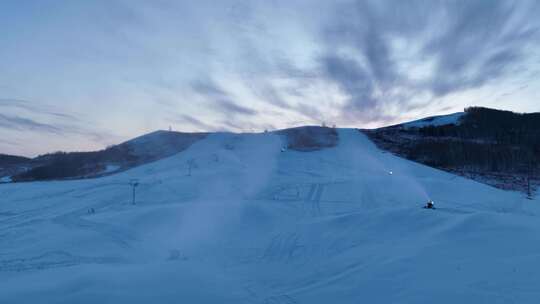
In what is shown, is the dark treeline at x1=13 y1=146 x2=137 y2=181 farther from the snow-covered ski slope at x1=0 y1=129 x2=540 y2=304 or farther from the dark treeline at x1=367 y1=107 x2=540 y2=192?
the dark treeline at x1=367 y1=107 x2=540 y2=192

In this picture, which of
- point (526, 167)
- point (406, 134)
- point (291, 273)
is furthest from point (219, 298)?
point (406, 134)

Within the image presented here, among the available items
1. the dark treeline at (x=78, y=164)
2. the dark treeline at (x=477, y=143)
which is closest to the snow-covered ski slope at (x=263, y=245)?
the dark treeline at (x=78, y=164)

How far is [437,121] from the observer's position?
57469 millimetres

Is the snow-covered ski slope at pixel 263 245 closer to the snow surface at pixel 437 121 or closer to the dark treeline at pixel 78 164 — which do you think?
the dark treeline at pixel 78 164

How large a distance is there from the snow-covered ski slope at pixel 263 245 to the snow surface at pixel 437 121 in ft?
100

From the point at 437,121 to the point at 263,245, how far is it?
52.1 m

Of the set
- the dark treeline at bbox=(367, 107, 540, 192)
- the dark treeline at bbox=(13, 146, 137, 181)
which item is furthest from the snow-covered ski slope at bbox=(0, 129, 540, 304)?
the dark treeline at bbox=(367, 107, 540, 192)

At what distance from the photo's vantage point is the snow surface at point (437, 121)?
5532cm

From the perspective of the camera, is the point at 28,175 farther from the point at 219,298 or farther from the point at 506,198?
the point at 506,198

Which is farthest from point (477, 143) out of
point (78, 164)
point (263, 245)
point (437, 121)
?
point (78, 164)

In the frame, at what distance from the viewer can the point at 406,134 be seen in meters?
51.5

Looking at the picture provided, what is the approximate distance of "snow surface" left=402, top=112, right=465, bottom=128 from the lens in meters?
55.3

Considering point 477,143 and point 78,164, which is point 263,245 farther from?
point 477,143

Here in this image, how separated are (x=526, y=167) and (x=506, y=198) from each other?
16710 millimetres
